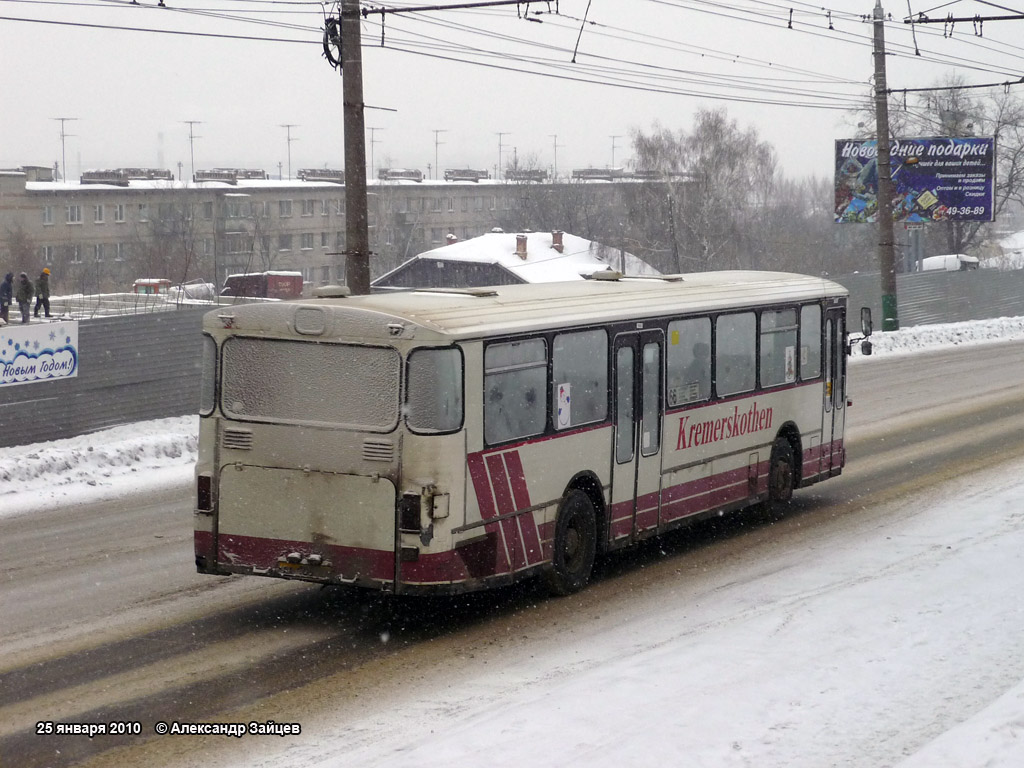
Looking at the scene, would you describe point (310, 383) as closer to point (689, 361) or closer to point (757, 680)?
point (757, 680)

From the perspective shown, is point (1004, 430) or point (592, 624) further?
point (1004, 430)

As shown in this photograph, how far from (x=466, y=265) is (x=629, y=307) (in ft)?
212

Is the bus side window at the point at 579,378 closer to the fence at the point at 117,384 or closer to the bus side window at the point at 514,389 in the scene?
the bus side window at the point at 514,389

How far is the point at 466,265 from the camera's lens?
75.6 metres

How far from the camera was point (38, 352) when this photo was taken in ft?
59.6

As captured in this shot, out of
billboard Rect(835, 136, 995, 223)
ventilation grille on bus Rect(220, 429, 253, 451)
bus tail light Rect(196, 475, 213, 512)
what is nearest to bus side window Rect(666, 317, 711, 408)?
ventilation grille on bus Rect(220, 429, 253, 451)

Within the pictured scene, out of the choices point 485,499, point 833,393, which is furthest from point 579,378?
point 833,393

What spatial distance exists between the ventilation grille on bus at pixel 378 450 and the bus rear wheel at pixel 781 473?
5.76 m

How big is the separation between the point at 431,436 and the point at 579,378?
77.0 inches

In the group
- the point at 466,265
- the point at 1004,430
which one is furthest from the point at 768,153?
the point at 1004,430

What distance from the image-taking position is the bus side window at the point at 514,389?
9.63 meters

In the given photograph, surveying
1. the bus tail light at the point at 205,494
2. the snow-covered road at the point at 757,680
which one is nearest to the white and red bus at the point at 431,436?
the bus tail light at the point at 205,494

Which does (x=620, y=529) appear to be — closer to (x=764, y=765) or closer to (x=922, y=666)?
(x=922, y=666)

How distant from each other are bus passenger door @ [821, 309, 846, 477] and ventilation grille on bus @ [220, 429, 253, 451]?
7.40 m
